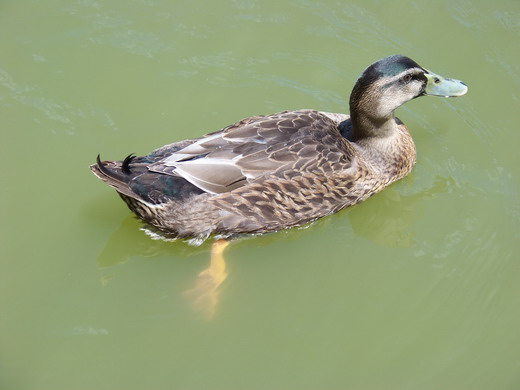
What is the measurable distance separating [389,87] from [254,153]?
122 centimetres

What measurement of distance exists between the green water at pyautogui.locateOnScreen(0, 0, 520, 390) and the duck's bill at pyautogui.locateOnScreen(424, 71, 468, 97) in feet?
2.26

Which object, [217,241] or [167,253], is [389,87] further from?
[167,253]

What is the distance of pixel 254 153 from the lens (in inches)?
210

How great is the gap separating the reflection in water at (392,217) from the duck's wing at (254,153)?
57 cm

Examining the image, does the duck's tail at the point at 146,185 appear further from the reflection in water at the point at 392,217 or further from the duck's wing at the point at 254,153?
the reflection in water at the point at 392,217

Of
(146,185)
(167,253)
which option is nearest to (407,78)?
(146,185)

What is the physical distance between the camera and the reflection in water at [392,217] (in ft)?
18.9

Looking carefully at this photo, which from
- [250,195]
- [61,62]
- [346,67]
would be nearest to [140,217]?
[250,195]

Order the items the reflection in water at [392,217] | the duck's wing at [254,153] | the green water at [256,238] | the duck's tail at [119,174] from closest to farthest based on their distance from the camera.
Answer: the green water at [256,238] → the duck's tail at [119,174] → the duck's wing at [254,153] → the reflection in water at [392,217]

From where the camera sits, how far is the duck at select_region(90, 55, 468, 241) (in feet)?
17.1

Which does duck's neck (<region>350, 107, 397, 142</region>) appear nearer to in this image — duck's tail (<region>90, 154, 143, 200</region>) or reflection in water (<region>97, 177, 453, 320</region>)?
reflection in water (<region>97, 177, 453, 320</region>)

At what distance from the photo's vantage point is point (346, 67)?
6.98 metres

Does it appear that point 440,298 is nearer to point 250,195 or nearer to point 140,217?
point 250,195

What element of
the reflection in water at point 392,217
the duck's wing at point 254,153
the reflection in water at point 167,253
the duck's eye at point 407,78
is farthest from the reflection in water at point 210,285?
the duck's eye at point 407,78
